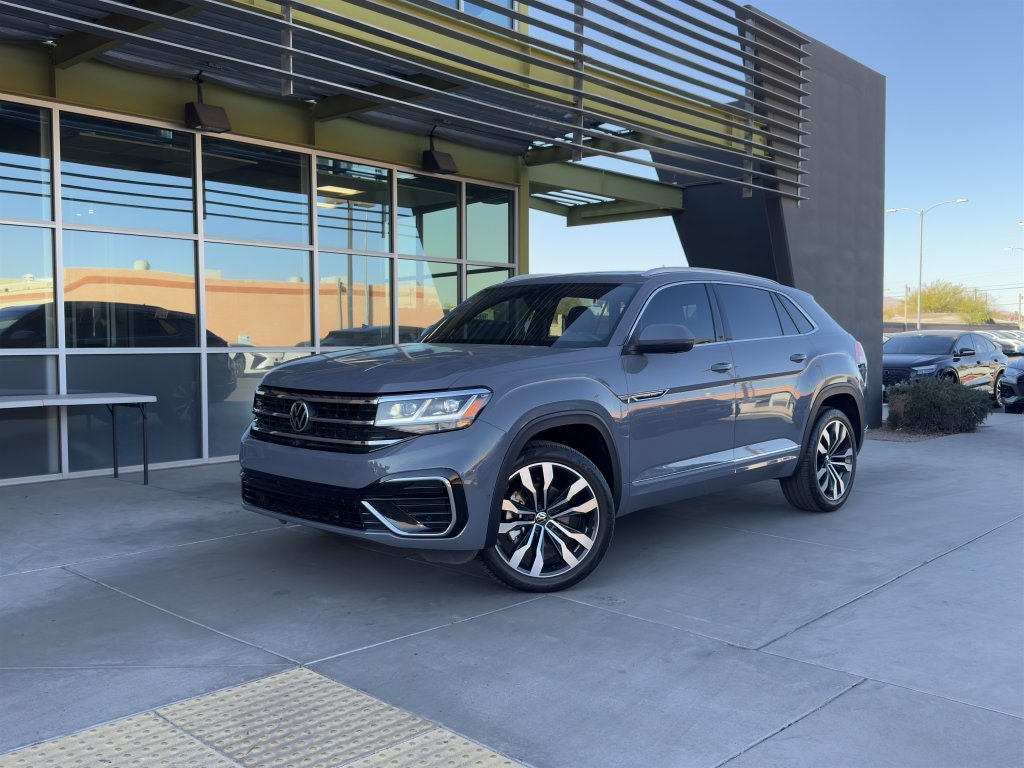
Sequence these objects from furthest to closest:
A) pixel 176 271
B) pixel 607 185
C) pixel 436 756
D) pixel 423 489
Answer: pixel 607 185, pixel 176 271, pixel 423 489, pixel 436 756

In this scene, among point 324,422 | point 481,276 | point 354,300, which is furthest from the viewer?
point 481,276

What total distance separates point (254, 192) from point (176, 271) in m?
1.24

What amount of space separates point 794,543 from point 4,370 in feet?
21.9

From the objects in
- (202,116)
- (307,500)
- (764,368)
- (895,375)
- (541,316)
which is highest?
(202,116)

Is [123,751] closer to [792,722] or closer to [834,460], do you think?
[792,722]

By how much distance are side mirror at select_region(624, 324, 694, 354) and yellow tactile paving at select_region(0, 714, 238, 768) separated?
10.5 ft

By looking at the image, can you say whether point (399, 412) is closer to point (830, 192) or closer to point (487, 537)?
point (487, 537)

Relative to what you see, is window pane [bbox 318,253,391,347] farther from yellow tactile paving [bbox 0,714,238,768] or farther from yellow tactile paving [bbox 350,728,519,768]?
yellow tactile paving [bbox 350,728,519,768]

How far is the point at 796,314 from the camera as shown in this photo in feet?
23.5

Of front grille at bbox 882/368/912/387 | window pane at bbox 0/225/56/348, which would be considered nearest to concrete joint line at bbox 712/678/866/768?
window pane at bbox 0/225/56/348

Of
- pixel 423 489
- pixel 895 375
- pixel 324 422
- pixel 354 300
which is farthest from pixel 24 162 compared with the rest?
pixel 895 375

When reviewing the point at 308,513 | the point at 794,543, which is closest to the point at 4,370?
the point at 308,513

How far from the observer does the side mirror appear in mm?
5383

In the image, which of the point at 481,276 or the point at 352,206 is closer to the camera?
the point at 352,206
